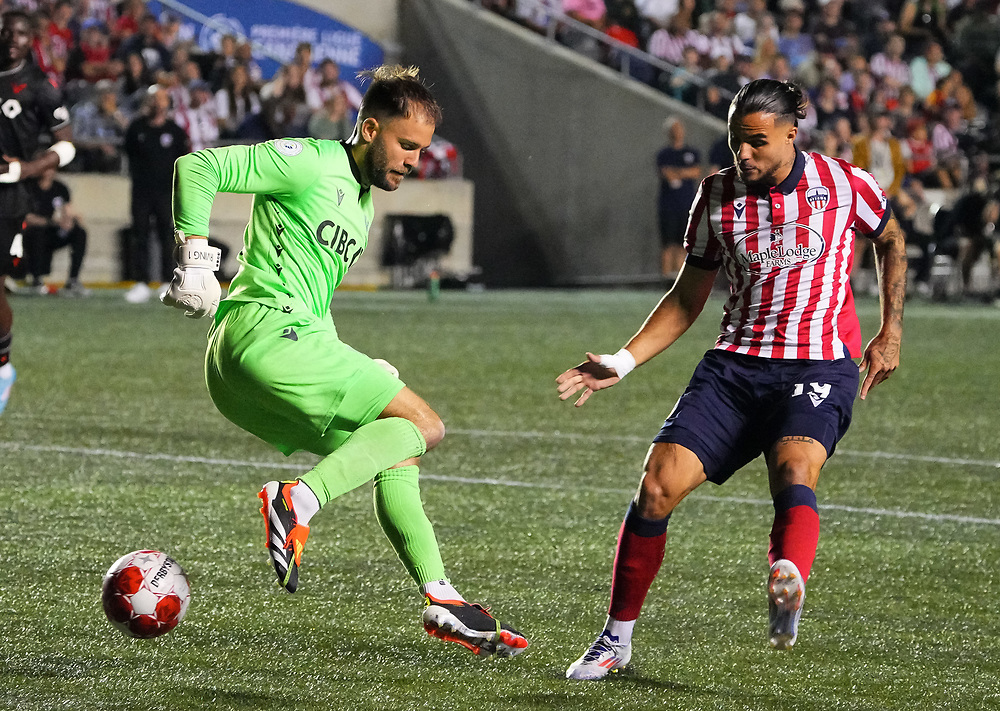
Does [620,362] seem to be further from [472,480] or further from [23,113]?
[23,113]

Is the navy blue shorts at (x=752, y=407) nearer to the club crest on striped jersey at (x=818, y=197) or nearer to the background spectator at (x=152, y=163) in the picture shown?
the club crest on striped jersey at (x=818, y=197)

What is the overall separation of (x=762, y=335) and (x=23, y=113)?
6378 mm

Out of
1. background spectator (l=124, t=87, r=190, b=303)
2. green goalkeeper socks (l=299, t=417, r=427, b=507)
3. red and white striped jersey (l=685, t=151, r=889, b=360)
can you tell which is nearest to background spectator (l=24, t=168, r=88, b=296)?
background spectator (l=124, t=87, r=190, b=303)

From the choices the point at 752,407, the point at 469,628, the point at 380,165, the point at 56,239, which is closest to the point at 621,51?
the point at 56,239

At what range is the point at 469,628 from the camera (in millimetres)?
4320

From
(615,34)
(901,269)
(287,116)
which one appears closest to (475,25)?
(615,34)

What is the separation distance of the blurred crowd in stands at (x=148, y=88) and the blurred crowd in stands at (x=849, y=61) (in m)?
5.01

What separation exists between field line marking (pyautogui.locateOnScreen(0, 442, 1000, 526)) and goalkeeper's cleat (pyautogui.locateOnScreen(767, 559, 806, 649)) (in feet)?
11.2

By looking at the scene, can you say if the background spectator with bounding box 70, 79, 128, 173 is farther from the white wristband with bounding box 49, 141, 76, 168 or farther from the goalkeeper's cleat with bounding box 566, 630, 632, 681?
the goalkeeper's cleat with bounding box 566, 630, 632, 681

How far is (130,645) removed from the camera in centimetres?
463

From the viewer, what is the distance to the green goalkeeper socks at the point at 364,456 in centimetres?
435

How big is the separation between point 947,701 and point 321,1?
21.6 metres

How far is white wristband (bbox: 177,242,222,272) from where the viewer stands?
4.34m

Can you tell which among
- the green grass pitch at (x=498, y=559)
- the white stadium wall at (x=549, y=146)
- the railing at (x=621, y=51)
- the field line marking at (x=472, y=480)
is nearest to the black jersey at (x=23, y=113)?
the green grass pitch at (x=498, y=559)
